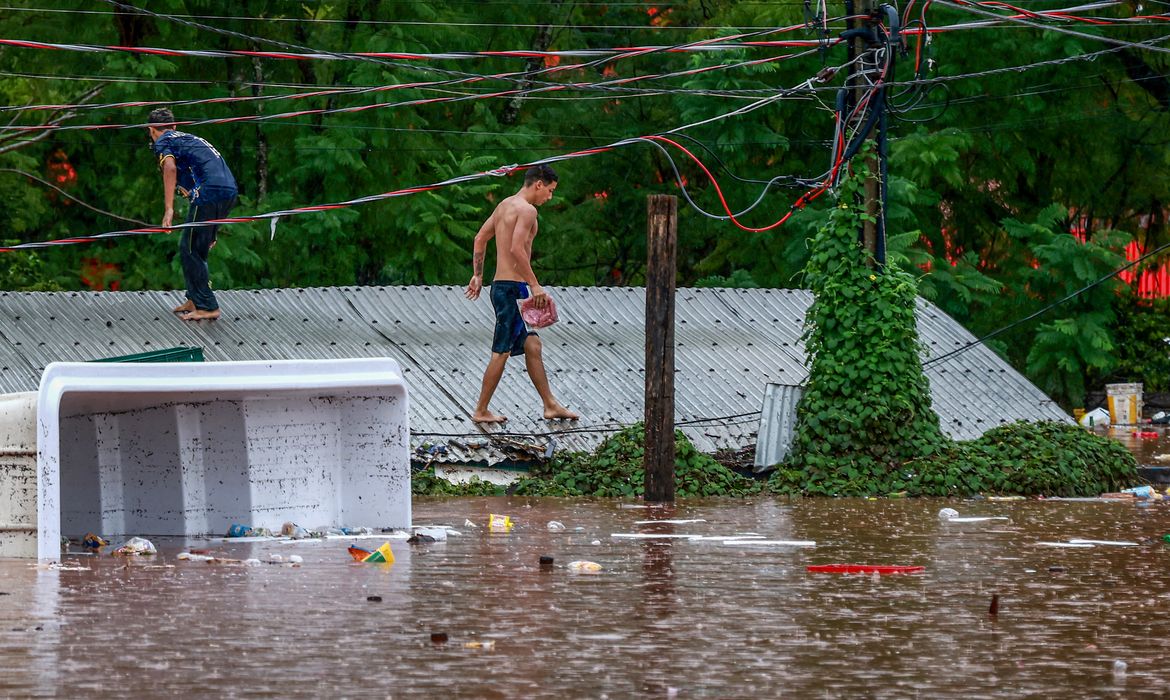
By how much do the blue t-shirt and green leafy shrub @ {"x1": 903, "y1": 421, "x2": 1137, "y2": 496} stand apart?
23.0 ft

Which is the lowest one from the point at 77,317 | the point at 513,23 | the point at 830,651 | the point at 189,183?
the point at 830,651

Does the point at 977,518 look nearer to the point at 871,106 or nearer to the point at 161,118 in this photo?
the point at 871,106

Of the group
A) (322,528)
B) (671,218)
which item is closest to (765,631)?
(322,528)

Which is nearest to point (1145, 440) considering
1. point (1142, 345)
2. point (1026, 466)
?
point (1026, 466)

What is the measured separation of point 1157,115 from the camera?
3269 centimetres

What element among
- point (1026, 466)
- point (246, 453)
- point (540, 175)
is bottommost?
point (1026, 466)

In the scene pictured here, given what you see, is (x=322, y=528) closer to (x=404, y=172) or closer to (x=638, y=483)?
(x=638, y=483)

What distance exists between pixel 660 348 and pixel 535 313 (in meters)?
2.16

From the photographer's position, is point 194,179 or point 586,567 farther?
point 194,179

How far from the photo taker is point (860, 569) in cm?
1026

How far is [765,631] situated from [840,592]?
4.68ft

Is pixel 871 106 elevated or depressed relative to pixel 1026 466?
elevated

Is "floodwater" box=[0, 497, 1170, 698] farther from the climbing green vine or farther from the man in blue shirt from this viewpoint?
the man in blue shirt

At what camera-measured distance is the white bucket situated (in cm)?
2728
